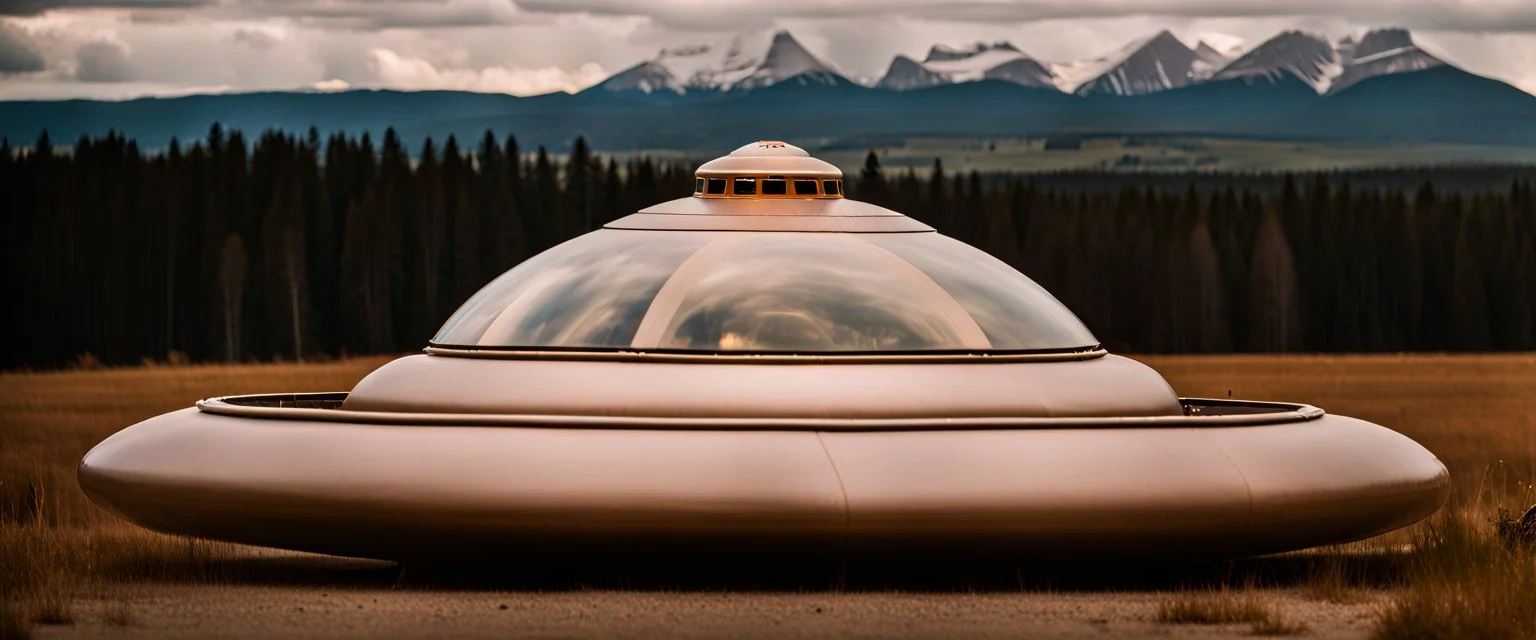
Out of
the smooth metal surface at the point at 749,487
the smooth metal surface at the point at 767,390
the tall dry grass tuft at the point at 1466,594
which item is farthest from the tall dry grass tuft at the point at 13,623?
the tall dry grass tuft at the point at 1466,594

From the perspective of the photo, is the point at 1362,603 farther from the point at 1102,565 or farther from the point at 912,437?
the point at 912,437

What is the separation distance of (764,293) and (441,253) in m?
150

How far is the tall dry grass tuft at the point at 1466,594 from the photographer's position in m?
17.4

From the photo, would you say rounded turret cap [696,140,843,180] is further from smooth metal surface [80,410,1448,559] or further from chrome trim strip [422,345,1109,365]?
smooth metal surface [80,410,1448,559]

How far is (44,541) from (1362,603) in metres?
12.3

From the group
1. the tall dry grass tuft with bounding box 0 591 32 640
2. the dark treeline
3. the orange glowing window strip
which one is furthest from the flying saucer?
the dark treeline

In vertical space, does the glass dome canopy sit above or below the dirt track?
above

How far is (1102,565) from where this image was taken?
20594 mm

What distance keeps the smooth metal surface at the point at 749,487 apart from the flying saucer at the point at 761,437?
2 centimetres

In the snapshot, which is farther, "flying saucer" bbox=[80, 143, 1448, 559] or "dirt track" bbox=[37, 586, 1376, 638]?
"flying saucer" bbox=[80, 143, 1448, 559]

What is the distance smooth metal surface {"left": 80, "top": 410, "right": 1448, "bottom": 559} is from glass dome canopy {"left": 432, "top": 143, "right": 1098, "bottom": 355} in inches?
66.5

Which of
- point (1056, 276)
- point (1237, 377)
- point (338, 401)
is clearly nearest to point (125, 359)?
point (1056, 276)

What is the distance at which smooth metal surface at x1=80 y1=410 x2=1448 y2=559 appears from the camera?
19641mm

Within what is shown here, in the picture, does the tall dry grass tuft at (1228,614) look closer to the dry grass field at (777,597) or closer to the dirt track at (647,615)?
the dry grass field at (777,597)
